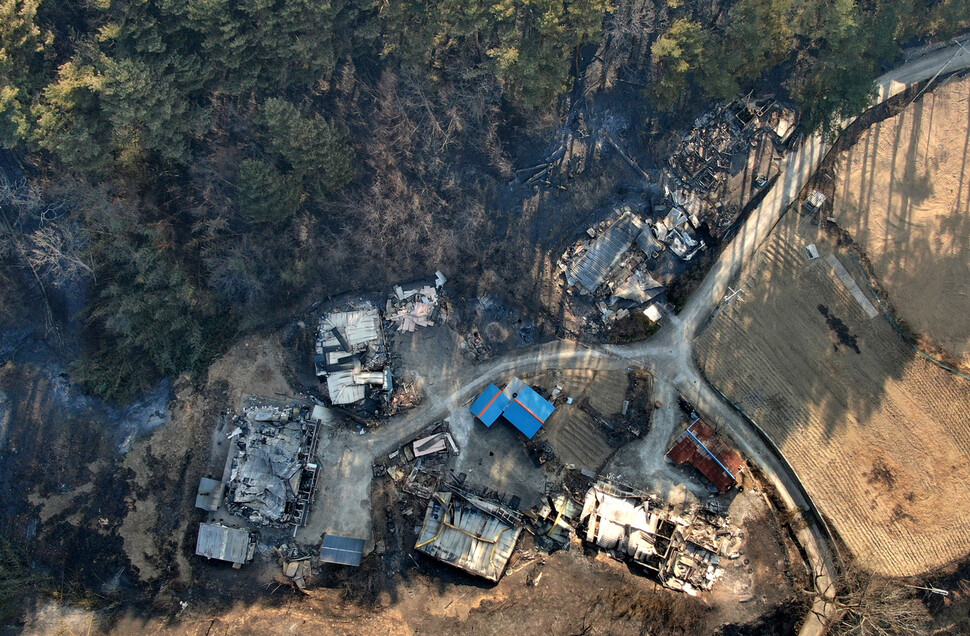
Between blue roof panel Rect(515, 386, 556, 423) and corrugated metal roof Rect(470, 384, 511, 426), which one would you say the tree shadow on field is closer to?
blue roof panel Rect(515, 386, 556, 423)

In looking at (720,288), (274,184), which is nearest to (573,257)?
(720,288)

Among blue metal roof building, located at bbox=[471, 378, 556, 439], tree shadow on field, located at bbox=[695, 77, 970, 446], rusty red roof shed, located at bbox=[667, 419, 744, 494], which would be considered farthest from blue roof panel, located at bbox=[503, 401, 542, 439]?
tree shadow on field, located at bbox=[695, 77, 970, 446]

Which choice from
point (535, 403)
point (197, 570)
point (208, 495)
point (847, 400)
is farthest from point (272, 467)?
point (847, 400)

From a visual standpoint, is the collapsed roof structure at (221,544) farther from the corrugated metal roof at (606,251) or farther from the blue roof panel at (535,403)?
the corrugated metal roof at (606,251)

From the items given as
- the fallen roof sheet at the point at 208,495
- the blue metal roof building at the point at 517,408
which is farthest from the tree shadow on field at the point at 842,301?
the fallen roof sheet at the point at 208,495

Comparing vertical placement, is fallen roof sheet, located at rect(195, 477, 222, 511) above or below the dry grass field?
below
